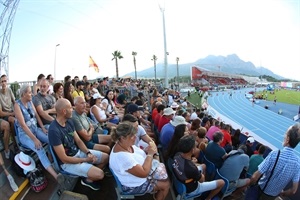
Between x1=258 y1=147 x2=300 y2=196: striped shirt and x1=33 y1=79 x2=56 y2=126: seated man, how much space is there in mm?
3857

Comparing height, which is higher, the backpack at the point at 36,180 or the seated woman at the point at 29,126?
the seated woman at the point at 29,126

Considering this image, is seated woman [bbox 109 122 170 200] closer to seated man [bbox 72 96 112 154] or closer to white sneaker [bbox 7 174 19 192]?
seated man [bbox 72 96 112 154]

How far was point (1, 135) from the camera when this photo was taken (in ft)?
13.4

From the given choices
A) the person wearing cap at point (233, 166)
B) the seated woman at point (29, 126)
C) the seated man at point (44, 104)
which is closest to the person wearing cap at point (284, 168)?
the person wearing cap at point (233, 166)

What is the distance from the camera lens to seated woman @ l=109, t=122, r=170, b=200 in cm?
269

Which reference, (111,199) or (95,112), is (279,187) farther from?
(95,112)

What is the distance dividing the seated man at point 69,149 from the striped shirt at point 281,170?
2.38 m

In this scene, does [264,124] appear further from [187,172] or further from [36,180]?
[36,180]

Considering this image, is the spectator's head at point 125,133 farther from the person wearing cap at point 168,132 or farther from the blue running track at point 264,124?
the blue running track at point 264,124

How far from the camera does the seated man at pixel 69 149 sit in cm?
300

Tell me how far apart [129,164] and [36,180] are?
5.97ft

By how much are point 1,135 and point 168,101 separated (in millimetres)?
9608

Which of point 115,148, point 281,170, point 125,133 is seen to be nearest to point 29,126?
point 115,148

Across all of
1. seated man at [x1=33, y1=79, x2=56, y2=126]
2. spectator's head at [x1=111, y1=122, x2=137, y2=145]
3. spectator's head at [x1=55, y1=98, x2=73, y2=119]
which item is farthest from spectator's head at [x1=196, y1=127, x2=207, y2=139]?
seated man at [x1=33, y1=79, x2=56, y2=126]
